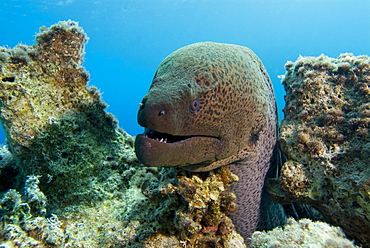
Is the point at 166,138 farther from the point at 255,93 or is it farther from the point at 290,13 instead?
the point at 290,13

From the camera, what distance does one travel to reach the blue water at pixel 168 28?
53.8 metres

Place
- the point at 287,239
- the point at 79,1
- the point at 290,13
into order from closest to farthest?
the point at 287,239 < the point at 79,1 < the point at 290,13

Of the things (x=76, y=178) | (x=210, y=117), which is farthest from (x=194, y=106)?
(x=76, y=178)

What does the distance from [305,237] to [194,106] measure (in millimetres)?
1467

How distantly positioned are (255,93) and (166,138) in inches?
48.3

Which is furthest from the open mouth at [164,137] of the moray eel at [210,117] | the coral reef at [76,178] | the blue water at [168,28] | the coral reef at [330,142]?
the blue water at [168,28]

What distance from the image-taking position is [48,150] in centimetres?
287

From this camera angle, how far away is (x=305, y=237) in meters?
2.01

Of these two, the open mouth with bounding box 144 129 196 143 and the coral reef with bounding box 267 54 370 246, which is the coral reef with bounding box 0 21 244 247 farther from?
the coral reef with bounding box 267 54 370 246

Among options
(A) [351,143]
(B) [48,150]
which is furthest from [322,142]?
(B) [48,150]

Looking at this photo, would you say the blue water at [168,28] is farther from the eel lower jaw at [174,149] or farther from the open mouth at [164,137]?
the eel lower jaw at [174,149]

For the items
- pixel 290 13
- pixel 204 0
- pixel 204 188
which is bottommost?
pixel 204 188

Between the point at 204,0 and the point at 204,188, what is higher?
the point at 204,0

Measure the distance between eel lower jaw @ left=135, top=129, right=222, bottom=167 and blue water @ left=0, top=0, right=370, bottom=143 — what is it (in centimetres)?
4250
